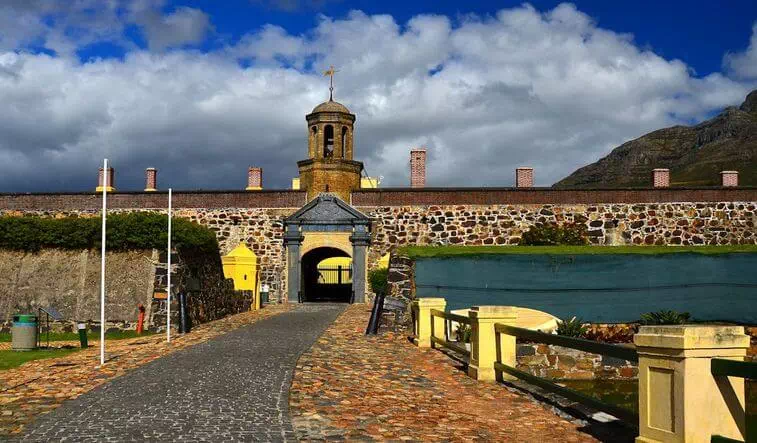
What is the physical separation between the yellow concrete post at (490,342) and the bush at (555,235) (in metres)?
16.4

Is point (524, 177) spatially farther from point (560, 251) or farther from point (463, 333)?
point (463, 333)

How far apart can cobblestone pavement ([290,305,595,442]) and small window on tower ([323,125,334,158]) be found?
16.9 meters

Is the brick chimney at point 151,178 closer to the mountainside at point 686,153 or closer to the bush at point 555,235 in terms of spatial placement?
the bush at point 555,235

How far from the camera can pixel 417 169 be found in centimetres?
3016

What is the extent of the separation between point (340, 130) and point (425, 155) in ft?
13.2

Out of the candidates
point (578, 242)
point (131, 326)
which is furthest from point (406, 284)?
point (578, 242)

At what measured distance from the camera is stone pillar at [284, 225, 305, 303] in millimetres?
27156

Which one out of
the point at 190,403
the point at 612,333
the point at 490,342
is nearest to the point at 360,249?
the point at 612,333

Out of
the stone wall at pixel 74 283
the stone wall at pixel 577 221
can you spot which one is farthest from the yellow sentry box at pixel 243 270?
the stone wall at pixel 74 283

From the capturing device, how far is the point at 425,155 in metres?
30.3

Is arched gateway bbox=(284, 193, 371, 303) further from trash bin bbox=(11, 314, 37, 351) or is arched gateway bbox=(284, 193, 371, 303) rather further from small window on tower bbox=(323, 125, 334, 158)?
trash bin bbox=(11, 314, 37, 351)

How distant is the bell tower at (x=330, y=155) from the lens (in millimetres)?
27812

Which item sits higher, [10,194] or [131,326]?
[10,194]

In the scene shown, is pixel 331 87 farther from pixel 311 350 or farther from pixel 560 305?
pixel 311 350
